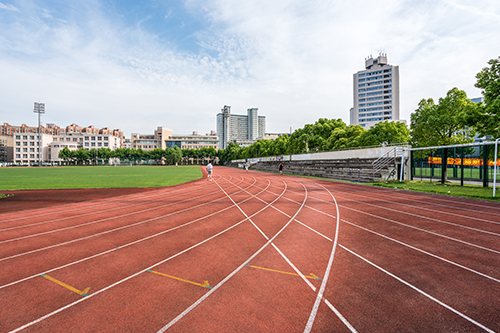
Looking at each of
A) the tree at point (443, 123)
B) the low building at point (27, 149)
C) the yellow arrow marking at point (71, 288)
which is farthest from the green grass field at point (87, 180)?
the low building at point (27, 149)

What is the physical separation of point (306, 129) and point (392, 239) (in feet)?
151

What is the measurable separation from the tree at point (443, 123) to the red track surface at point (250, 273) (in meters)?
15.4

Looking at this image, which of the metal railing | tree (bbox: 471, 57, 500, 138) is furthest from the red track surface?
the metal railing

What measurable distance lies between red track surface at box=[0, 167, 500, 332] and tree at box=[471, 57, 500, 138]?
28.9 feet

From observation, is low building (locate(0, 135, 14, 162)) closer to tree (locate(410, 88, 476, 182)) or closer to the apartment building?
the apartment building

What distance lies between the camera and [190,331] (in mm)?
2918

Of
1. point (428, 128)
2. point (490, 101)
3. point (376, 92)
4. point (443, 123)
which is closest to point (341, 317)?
point (490, 101)

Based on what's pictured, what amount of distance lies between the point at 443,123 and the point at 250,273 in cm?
2437

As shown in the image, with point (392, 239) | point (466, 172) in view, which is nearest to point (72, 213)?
point (392, 239)

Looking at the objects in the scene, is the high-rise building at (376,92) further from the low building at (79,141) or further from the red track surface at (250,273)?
the low building at (79,141)

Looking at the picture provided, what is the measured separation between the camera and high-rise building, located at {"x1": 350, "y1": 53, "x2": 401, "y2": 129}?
307 ft

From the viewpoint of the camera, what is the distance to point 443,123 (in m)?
20.2

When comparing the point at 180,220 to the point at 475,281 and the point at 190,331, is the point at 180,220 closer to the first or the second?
the point at 190,331

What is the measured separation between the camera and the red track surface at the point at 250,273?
3.14 m
